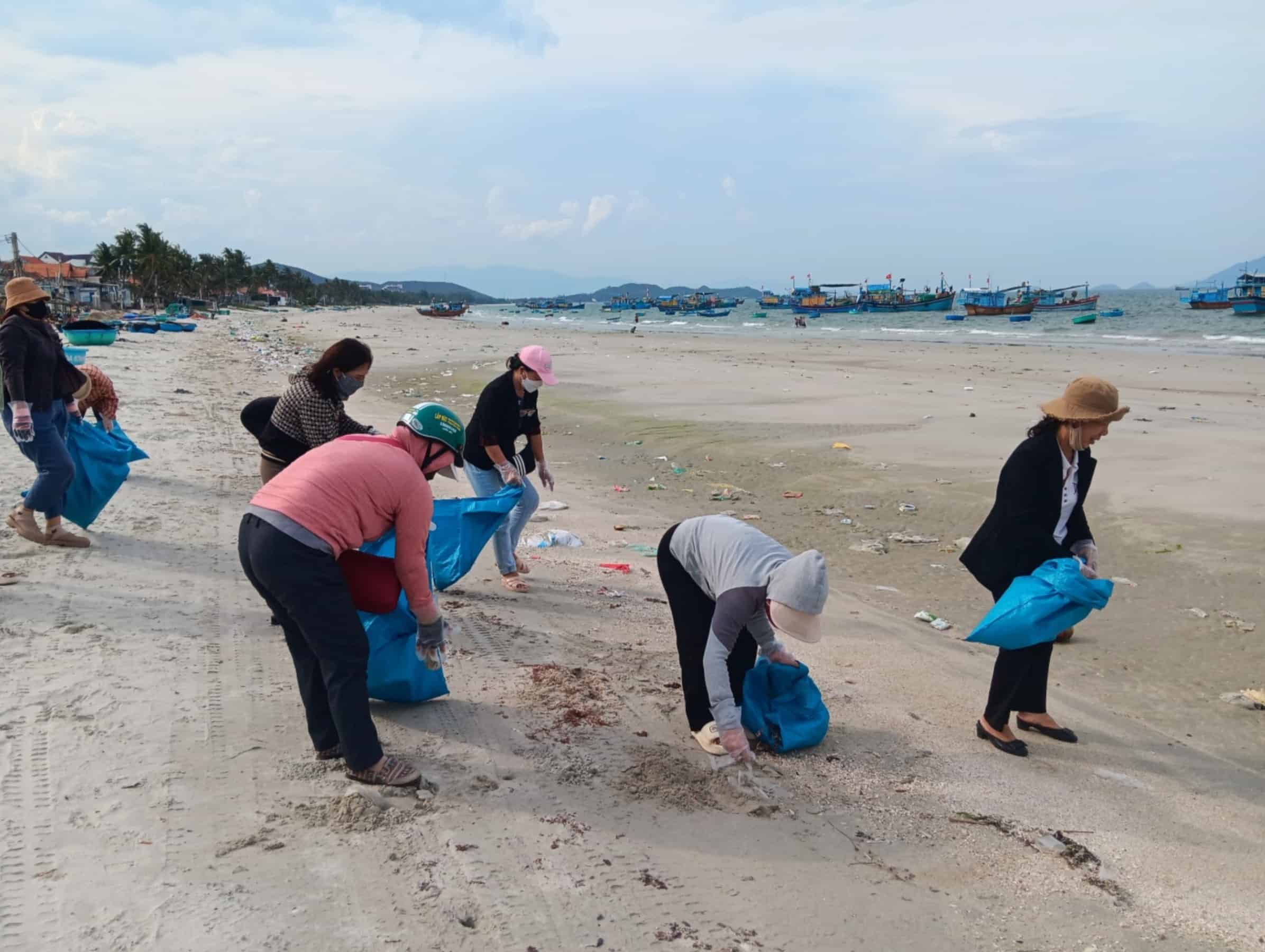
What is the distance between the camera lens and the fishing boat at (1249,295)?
162ft

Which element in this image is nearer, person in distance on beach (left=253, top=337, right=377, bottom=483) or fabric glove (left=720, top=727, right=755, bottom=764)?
fabric glove (left=720, top=727, right=755, bottom=764)

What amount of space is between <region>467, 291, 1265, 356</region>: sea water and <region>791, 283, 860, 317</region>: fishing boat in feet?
3.50

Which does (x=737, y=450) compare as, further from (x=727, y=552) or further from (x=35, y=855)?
(x=35, y=855)

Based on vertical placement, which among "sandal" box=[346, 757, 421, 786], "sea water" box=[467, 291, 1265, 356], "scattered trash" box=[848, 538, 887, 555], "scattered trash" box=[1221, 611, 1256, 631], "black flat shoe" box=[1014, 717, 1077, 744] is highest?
"sea water" box=[467, 291, 1265, 356]

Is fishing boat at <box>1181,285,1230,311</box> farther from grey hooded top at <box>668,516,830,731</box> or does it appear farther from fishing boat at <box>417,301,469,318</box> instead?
grey hooded top at <box>668,516,830,731</box>

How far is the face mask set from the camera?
14.9ft

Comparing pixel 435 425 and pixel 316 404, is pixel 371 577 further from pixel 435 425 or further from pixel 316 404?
pixel 316 404

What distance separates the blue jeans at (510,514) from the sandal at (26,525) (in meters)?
2.83

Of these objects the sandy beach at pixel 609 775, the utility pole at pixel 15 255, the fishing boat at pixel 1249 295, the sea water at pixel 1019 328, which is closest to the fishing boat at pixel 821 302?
the sea water at pixel 1019 328

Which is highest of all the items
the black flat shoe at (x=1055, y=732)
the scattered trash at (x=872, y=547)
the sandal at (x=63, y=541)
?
the sandal at (x=63, y=541)

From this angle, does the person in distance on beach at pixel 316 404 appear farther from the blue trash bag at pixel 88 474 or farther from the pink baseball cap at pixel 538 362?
the blue trash bag at pixel 88 474

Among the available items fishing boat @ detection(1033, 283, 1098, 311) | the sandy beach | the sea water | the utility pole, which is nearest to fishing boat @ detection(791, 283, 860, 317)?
the sea water

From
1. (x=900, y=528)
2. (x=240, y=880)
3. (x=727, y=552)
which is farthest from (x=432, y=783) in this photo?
(x=900, y=528)

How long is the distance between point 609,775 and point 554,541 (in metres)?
3.58
